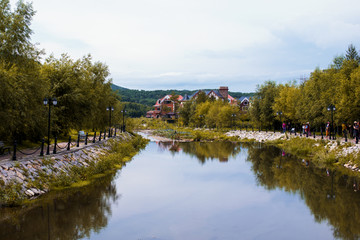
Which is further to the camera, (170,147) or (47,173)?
(170,147)

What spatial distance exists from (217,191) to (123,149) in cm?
1493

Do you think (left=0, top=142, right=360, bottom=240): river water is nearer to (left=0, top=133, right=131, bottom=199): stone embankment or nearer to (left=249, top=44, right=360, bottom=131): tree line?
(left=0, top=133, right=131, bottom=199): stone embankment

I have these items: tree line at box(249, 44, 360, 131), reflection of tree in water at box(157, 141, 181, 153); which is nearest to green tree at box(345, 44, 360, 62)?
tree line at box(249, 44, 360, 131)

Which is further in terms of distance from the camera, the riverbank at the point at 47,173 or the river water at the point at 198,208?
the riverbank at the point at 47,173

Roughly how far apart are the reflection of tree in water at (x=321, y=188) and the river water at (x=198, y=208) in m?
0.04

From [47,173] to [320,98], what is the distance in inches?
1227

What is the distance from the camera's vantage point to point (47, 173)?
53.1 ft

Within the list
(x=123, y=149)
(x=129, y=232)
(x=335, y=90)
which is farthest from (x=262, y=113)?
(x=129, y=232)

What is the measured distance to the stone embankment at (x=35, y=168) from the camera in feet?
45.4

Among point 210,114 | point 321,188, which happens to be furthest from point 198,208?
point 210,114

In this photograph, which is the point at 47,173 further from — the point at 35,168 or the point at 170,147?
the point at 170,147

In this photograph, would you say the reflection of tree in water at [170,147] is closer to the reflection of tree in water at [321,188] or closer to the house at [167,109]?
the reflection of tree in water at [321,188]

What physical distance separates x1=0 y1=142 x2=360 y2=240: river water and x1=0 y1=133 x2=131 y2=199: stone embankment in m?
1.00

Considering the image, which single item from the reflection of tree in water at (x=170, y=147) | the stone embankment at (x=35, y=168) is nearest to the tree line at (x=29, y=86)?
the stone embankment at (x=35, y=168)
